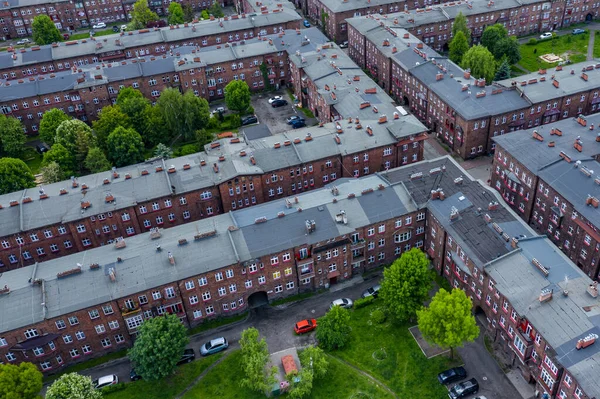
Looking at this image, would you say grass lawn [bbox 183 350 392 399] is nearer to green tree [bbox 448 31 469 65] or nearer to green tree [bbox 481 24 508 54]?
green tree [bbox 448 31 469 65]

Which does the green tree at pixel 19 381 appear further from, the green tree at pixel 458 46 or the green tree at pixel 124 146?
the green tree at pixel 458 46

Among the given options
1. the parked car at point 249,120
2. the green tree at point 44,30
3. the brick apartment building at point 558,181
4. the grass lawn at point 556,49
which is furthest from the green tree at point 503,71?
the green tree at point 44,30

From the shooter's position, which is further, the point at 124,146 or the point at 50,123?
the point at 50,123

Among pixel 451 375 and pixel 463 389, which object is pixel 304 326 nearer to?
pixel 451 375

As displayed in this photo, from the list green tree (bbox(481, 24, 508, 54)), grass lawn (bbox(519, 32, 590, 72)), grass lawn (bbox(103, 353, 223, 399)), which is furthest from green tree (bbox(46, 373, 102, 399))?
grass lawn (bbox(519, 32, 590, 72))

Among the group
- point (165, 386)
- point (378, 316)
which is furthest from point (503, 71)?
point (165, 386)

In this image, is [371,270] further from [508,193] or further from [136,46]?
[136,46]
